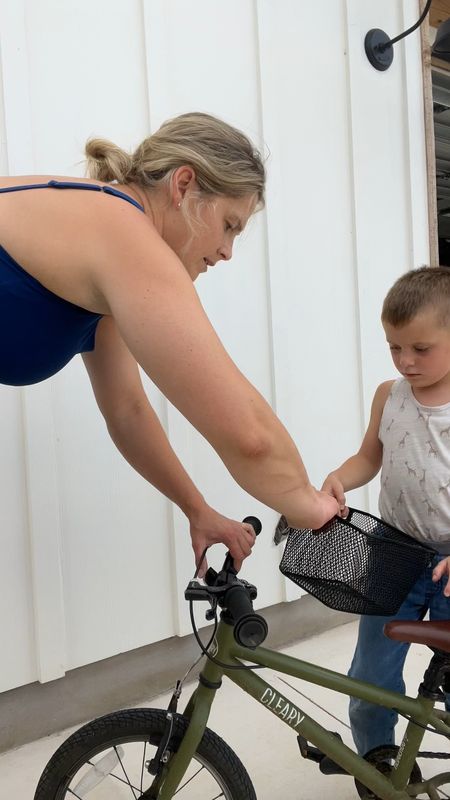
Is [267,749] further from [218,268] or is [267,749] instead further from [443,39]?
[443,39]

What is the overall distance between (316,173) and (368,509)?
1572mm

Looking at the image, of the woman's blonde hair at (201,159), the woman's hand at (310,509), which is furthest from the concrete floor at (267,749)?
the woman's blonde hair at (201,159)

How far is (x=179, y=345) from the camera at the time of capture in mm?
1071

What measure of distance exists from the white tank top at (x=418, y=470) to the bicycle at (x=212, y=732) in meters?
0.31

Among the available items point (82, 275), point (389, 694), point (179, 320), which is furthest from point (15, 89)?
point (389, 694)

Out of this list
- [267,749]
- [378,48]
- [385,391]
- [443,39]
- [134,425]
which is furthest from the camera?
[378,48]

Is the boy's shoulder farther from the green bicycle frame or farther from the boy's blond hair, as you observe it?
the green bicycle frame

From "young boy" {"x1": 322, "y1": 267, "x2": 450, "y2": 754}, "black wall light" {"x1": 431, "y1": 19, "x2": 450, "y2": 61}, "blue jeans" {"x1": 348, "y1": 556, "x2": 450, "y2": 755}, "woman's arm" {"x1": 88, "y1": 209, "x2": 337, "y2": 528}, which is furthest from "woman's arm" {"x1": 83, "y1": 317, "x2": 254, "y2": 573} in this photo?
"black wall light" {"x1": 431, "y1": 19, "x2": 450, "y2": 61}

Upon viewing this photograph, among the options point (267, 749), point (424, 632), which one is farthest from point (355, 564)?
point (267, 749)

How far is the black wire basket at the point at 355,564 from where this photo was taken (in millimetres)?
1390

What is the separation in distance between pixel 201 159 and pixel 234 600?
82 centimetres

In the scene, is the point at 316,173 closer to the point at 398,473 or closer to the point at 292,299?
the point at 292,299

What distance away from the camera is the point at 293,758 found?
7.09 ft

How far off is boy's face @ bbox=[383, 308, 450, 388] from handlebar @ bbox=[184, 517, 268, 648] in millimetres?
669
